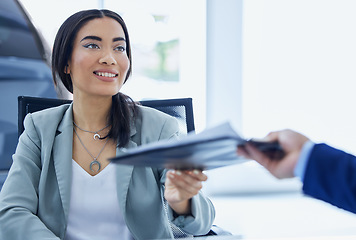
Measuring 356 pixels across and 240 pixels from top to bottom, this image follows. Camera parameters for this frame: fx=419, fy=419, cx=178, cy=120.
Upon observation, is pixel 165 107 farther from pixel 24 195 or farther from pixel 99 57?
pixel 24 195

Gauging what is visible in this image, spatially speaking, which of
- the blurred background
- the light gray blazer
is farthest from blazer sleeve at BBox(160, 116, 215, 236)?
the blurred background

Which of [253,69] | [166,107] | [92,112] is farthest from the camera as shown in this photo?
[253,69]

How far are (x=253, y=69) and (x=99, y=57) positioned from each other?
3.19m

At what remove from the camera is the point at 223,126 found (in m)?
0.80

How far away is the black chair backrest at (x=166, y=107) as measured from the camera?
1.71 meters

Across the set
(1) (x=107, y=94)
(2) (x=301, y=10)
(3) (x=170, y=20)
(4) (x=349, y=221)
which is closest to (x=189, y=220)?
(1) (x=107, y=94)

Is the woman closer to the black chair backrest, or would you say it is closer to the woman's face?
the woman's face

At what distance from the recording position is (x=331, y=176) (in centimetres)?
75

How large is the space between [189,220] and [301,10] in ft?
12.5

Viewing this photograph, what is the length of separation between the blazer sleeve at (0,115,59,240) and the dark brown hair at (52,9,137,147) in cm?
27

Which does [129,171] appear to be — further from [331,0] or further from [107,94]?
[331,0]

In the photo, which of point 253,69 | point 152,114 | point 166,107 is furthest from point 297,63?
point 152,114

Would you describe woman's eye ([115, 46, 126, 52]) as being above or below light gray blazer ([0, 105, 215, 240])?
above

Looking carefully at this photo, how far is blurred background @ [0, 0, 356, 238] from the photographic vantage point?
14.2ft
